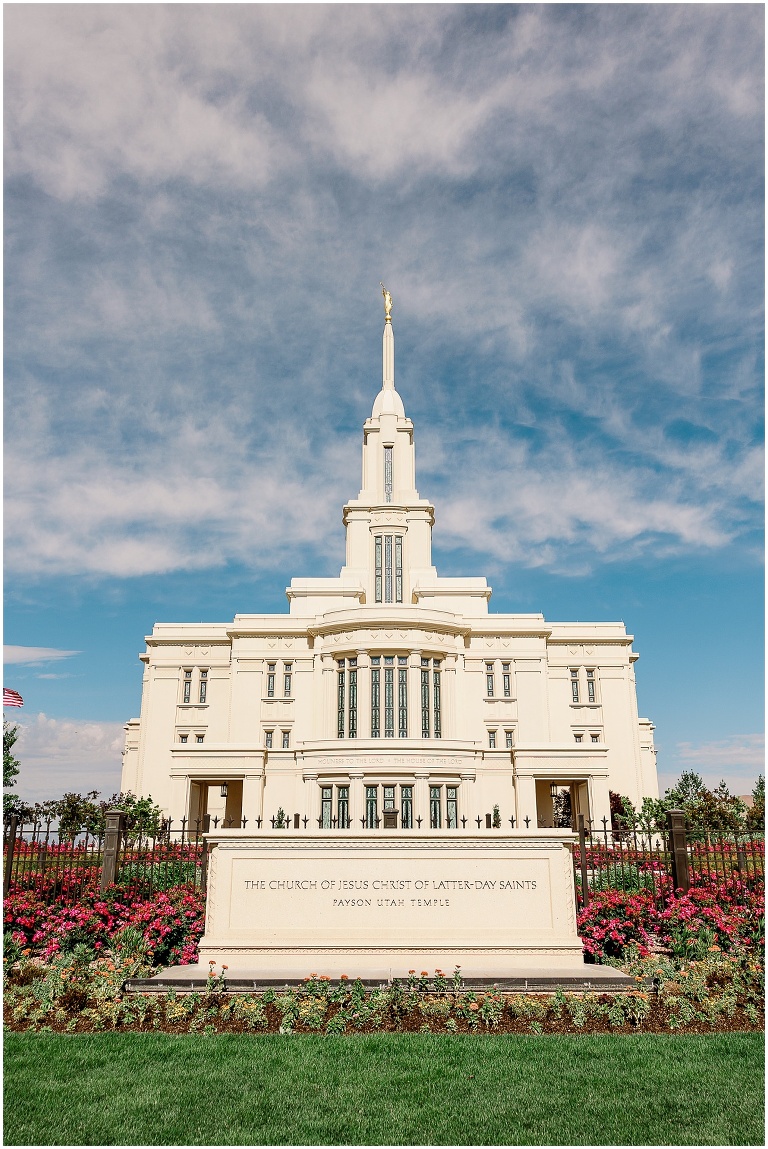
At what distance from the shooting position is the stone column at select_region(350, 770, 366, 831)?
3231 centimetres

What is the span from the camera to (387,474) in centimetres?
4788

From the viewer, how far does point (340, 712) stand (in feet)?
117

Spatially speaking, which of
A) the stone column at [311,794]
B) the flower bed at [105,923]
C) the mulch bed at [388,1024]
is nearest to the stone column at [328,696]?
the stone column at [311,794]

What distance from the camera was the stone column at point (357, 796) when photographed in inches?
1272

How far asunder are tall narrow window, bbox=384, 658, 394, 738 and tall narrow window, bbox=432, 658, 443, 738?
2.19 meters

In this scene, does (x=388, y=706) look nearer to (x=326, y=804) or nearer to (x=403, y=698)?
(x=403, y=698)

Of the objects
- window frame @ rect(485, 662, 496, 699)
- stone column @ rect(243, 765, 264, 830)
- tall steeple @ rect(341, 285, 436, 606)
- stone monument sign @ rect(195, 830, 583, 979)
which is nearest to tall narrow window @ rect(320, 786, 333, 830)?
stone column @ rect(243, 765, 264, 830)

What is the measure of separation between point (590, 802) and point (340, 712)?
495 inches

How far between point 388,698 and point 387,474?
707 inches

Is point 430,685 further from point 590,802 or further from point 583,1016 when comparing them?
point 583,1016

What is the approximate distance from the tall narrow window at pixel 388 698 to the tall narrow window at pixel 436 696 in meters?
2.19

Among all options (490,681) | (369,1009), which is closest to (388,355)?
(490,681)

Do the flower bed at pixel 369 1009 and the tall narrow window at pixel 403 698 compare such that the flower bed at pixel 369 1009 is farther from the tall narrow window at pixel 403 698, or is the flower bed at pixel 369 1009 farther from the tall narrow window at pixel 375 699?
the tall narrow window at pixel 403 698

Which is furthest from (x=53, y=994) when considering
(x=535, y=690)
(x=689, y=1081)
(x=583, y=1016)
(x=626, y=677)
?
(x=626, y=677)
